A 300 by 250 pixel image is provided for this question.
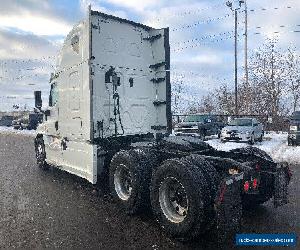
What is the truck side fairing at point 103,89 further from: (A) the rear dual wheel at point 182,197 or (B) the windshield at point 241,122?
(B) the windshield at point 241,122

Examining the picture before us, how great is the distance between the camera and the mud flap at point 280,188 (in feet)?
17.5

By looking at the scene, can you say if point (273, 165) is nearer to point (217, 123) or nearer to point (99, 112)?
point (99, 112)

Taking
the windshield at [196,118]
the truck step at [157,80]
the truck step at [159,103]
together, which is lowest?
the windshield at [196,118]

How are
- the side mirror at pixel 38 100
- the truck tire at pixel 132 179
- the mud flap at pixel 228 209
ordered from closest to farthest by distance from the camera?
the mud flap at pixel 228 209, the truck tire at pixel 132 179, the side mirror at pixel 38 100

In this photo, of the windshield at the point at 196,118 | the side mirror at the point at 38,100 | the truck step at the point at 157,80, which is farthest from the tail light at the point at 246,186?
the windshield at the point at 196,118

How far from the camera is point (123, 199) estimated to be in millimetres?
6516

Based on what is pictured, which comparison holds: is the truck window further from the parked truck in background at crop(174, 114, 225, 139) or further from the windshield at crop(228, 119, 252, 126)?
the windshield at crop(228, 119, 252, 126)

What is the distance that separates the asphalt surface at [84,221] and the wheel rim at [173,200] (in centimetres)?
33

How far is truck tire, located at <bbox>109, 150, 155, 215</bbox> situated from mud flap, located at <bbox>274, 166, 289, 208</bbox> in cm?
209

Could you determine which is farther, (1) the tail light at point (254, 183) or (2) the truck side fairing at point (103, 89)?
(2) the truck side fairing at point (103, 89)

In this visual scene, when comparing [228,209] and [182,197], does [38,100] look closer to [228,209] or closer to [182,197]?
[182,197]

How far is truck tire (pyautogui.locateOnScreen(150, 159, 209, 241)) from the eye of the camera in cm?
477

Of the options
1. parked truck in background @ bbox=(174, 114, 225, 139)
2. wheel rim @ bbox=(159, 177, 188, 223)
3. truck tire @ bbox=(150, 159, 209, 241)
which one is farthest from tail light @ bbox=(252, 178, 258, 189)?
parked truck in background @ bbox=(174, 114, 225, 139)

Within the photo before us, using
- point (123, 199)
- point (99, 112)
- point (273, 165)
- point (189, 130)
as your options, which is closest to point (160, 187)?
point (123, 199)
